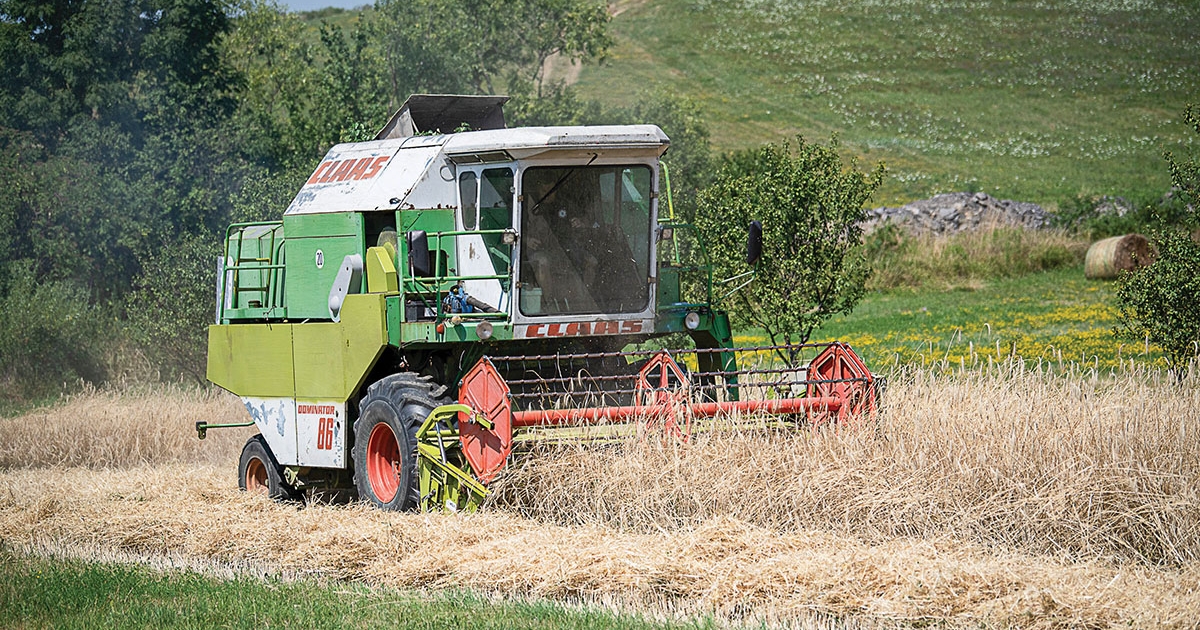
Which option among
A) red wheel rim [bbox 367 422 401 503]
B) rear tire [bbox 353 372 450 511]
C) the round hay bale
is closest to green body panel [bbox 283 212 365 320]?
rear tire [bbox 353 372 450 511]

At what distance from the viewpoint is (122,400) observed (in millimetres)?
18969

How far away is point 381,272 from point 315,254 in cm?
136

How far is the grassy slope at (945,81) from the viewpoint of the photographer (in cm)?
4956

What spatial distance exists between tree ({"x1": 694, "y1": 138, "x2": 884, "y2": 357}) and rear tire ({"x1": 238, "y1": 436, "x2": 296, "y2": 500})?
608 centimetres

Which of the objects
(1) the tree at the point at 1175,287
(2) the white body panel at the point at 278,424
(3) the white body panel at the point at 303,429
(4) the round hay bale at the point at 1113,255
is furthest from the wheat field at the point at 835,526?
(4) the round hay bale at the point at 1113,255

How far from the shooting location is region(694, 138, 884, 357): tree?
15617 millimetres

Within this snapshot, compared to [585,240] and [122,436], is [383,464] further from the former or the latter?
[122,436]

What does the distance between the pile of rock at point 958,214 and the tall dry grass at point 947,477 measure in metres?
26.0

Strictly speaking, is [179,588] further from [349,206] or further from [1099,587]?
[1099,587]

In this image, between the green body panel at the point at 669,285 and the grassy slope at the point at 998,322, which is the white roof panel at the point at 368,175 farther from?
the grassy slope at the point at 998,322

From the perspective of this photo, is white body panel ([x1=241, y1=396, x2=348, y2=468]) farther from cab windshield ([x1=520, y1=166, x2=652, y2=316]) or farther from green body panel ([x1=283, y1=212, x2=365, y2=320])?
cab windshield ([x1=520, y1=166, x2=652, y2=316])

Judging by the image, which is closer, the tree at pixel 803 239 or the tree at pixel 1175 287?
the tree at pixel 1175 287

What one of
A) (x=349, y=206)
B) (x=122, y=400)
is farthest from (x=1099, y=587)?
(x=122, y=400)

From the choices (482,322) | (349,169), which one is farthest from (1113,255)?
(482,322)
